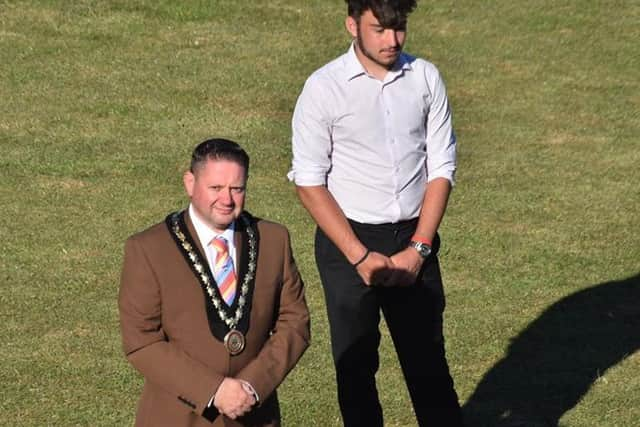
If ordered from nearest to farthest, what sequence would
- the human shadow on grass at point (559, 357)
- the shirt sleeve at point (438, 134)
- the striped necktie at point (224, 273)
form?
the striped necktie at point (224, 273) < the shirt sleeve at point (438, 134) < the human shadow on grass at point (559, 357)

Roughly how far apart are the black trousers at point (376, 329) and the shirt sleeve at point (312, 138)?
0.34 m

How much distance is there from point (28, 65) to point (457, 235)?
6.10 metres

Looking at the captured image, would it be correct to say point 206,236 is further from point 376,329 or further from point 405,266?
point 376,329

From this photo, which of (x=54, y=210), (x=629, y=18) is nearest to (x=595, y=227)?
(x=54, y=210)

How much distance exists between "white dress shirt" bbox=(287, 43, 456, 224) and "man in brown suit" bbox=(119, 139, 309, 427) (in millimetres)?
1190

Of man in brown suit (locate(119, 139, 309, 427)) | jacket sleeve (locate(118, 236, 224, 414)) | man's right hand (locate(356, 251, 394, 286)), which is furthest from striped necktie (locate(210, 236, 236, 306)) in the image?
man's right hand (locate(356, 251, 394, 286))

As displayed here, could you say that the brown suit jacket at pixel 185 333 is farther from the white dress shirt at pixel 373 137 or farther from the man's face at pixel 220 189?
the white dress shirt at pixel 373 137

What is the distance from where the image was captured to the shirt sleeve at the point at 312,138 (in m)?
7.43

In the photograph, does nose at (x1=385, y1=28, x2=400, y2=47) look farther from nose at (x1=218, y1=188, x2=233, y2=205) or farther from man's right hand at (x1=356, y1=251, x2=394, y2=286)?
nose at (x1=218, y1=188, x2=233, y2=205)

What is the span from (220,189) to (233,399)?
86 centimetres

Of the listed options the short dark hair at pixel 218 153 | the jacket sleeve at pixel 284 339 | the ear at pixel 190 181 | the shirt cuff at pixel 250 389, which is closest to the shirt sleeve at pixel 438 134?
the jacket sleeve at pixel 284 339

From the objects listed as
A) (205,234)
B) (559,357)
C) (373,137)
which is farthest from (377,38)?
→ (559,357)

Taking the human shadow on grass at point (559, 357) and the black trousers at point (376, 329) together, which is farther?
the human shadow on grass at point (559, 357)

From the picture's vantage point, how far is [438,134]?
756cm
